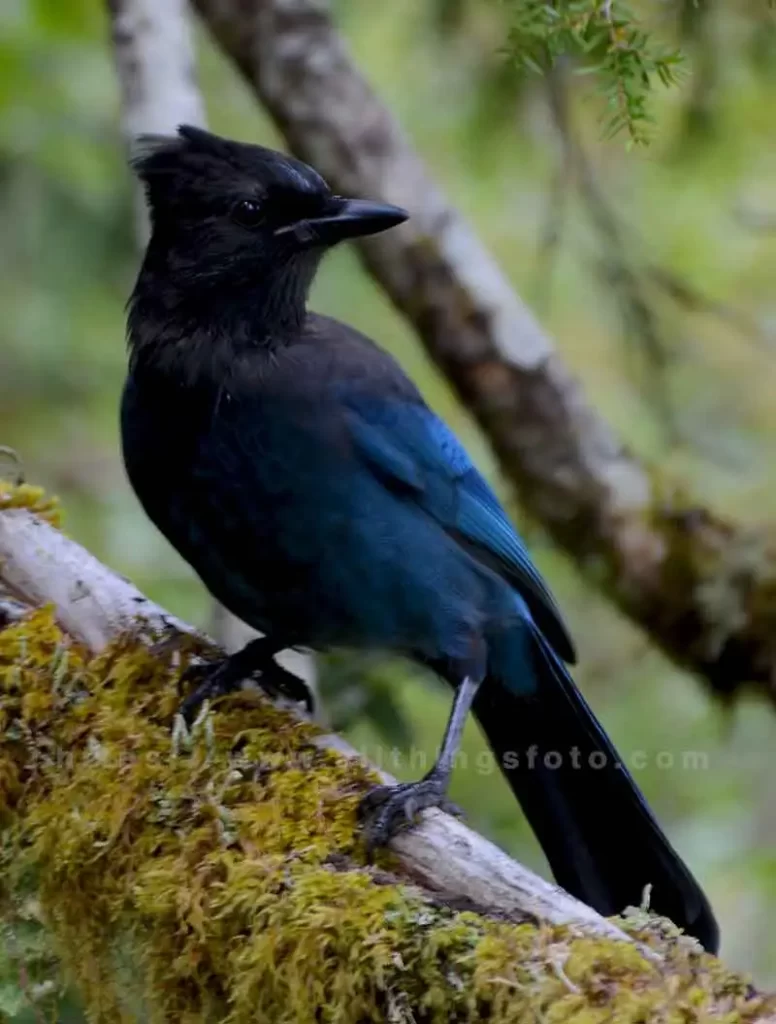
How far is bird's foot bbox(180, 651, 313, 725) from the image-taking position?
118 inches

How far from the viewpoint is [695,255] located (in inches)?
259

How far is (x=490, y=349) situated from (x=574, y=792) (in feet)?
4.73

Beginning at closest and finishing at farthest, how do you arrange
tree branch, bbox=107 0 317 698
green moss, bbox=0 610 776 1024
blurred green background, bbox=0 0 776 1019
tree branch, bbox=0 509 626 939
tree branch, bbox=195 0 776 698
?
green moss, bbox=0 610 776 1024 < tree branch, bbox=0 509 626 939 < tree branch, bbox=107 0 317 698 < tree branch, bbox=195 0 776 698 < blurred green background, bbox=0 0 776 1019

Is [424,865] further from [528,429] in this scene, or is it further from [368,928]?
[528,429]

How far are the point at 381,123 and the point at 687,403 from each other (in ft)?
10.3

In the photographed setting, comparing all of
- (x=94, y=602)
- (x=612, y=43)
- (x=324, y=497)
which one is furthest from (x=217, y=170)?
(x=612, y=43)

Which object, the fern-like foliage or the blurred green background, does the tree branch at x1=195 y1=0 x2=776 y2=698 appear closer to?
the blurred green background

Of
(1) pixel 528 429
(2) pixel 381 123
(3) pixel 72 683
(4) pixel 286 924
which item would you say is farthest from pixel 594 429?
(4) pixel 286 924

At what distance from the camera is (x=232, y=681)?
10.3 ft

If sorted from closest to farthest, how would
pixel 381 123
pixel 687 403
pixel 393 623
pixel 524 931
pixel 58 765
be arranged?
1. pixel 524 931
2. pixel 58 765
3. pixel 393 623
4. pixel 381 123
5. pixel 687 403

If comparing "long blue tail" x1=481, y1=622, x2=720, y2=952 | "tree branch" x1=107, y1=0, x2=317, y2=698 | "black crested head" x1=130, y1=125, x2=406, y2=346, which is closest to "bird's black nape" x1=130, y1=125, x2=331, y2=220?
"black crested head" x1=130, y1=125, x2=406, y2=346

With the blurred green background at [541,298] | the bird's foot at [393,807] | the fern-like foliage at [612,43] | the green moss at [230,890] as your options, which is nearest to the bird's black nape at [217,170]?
the fern-like foliage at [612,43]

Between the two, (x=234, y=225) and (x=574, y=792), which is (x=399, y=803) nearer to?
(x=574, y=792)

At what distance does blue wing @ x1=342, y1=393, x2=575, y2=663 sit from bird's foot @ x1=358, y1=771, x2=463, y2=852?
3.07 feet
